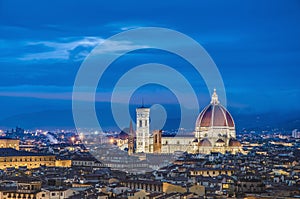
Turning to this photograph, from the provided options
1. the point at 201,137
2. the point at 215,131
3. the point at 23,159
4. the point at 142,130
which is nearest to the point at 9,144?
the point at 142,130

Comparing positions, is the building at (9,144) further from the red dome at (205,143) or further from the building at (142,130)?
the red dome at (205,143)

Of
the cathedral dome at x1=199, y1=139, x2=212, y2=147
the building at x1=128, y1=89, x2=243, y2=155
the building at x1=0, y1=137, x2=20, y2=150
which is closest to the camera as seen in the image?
the building at x1=0, y1=137, x2=20, y2=150

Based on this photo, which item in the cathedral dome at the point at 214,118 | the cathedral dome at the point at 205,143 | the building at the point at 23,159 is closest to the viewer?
the building at the point at 23,159

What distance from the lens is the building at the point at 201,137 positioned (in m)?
99.6

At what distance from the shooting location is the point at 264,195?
Answer: 1394 inches

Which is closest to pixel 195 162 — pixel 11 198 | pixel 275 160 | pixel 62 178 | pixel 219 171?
pixel 275 160

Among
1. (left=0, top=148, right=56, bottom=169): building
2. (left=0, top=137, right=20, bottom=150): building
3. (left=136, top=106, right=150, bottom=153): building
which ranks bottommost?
(left=0, top=148, right=56, bottom=169): building

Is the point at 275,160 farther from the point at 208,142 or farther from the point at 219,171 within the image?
the point at 208,142

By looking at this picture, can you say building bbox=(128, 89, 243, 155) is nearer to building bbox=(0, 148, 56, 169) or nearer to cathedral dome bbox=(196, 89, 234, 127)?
cathedral dome bbox=(196, 89, 234, 127)

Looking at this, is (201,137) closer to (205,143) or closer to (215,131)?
(215,131)

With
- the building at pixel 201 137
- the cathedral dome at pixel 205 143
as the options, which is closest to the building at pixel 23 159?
the building at pixel 201 137

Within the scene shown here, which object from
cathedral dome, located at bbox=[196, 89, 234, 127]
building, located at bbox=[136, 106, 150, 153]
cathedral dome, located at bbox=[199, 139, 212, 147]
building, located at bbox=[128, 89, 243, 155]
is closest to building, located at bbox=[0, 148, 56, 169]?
building, located at bbox=[128, 89, 243, 155]

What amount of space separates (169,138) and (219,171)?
50527mm

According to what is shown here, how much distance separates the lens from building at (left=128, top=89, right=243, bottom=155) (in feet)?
327
